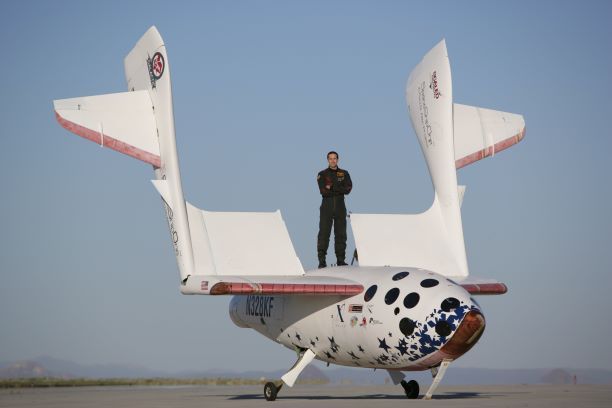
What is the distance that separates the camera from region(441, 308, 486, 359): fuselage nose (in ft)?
62.4

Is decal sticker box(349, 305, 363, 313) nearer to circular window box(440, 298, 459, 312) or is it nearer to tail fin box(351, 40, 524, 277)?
circular window box(440, 298, 459, 312)

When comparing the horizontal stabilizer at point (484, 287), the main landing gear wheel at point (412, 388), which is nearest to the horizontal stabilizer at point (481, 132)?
the horizontal stabilizer at point (484, 287)

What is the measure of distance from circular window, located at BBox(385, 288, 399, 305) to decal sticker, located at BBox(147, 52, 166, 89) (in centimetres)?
811

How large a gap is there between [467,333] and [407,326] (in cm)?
123

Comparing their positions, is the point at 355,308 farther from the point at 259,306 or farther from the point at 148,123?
the point at 148,123

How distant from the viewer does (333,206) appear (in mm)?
24969

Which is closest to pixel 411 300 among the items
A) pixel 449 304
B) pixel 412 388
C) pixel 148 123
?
pixel 449 304

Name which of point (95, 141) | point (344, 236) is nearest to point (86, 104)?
point (95, 141)

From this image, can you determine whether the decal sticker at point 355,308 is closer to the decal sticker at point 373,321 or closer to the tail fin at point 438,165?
the decal sticker at point 373,321

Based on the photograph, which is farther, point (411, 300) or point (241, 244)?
point (241, 244)

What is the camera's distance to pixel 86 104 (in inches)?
962

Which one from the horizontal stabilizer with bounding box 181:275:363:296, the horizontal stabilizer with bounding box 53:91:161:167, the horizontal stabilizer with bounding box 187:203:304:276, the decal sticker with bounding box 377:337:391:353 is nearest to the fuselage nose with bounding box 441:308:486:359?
the decal sticker with bounding box 377:337:391:353

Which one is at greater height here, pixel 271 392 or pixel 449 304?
pixel 449 304

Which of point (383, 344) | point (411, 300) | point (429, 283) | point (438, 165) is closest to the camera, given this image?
point (411, 300)
